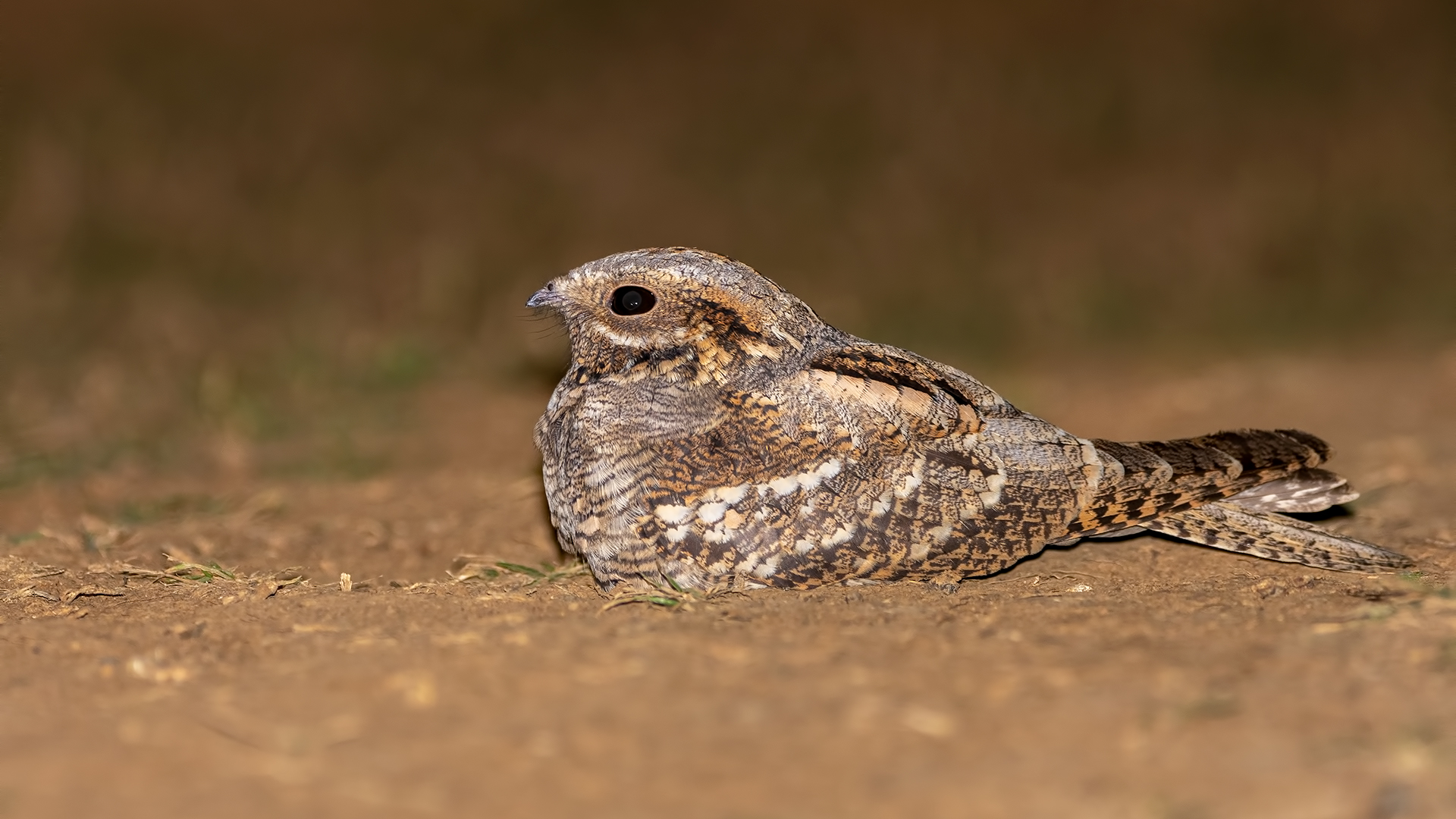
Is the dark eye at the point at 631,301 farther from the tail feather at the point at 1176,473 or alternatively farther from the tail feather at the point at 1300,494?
the tail feather at the point at 1300,494

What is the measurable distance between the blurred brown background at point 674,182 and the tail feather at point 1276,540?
413 cm

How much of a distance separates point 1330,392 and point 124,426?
20.0 feet

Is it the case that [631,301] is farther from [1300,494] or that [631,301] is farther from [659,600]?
[1300,494]

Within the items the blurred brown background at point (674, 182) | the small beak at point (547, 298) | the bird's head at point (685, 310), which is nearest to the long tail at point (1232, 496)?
the bird's head at point (685, 310)

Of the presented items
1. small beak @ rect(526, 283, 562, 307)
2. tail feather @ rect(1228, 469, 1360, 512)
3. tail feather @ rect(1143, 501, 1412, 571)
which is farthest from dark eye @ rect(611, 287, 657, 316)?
tail feather @ rect(1228, 469, 1360, 512)

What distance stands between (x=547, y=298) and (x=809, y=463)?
1.00m

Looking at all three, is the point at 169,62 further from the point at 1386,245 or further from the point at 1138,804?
the point at 1138,804

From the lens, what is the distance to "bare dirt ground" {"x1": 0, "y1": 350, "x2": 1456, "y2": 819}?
2443 mm

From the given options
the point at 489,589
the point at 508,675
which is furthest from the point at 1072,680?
the point at 489,589

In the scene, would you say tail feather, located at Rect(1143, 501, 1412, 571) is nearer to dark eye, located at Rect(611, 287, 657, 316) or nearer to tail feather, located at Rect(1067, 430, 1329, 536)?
tail feather, located at Rect(1067, 430, 1329, 536)

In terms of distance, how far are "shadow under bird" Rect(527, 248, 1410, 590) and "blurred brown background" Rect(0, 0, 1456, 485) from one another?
3164 millimetres

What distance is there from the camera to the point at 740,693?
2.81 metres

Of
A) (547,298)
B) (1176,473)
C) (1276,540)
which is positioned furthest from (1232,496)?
(547,298)

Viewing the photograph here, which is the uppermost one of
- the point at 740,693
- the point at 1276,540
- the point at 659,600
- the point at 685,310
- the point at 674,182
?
the point at 674,182
